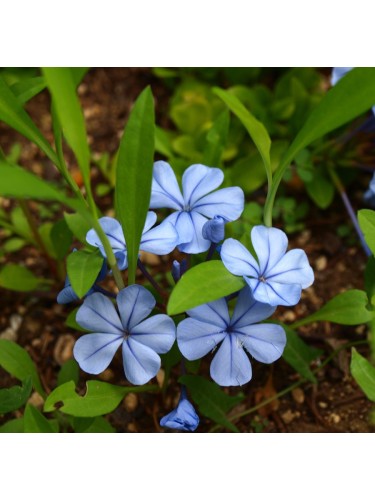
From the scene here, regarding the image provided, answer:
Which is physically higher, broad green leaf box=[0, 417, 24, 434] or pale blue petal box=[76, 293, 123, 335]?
pale blue petal box=[76, 293, 123, 335]

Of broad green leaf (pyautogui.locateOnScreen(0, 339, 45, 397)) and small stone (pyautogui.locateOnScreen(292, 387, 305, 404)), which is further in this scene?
small stone (pyautogui.locateOnScreen(292, 387, 305, 404))

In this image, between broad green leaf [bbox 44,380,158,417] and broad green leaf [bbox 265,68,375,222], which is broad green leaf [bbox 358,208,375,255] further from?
broad green leaf [bbox 44,380,158,417]

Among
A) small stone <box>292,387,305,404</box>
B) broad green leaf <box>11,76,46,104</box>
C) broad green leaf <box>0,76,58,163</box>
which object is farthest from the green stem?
broad green leaf <box>11,76,46,104</box>

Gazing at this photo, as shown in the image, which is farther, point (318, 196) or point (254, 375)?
point (318, 196)

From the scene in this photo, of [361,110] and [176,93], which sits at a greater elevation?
[361,110]

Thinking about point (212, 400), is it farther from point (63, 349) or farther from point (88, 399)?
point (63, 349)

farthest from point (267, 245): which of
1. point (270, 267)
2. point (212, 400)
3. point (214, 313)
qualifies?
point (212, 400)

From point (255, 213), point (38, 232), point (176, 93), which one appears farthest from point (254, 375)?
point (176, 93)

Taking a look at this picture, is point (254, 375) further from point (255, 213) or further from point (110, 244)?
point (110, 244)
